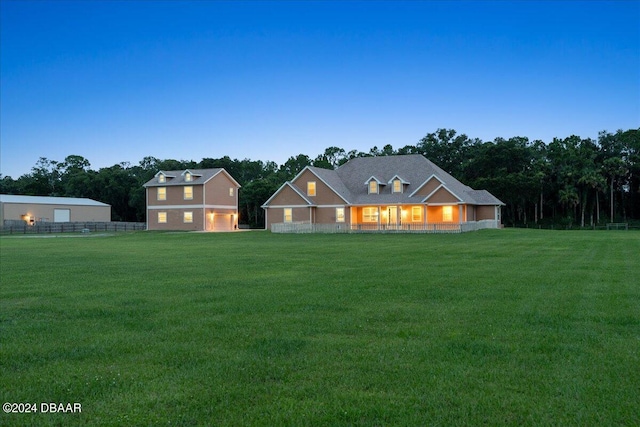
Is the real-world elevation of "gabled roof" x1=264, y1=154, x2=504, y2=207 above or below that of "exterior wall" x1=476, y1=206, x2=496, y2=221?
above

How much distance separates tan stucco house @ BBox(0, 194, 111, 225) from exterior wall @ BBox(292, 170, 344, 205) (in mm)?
36285

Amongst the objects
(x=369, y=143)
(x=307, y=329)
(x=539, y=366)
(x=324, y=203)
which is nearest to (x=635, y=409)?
(x=539, y=366)

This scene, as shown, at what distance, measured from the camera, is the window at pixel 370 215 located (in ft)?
170

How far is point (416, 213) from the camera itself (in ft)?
165

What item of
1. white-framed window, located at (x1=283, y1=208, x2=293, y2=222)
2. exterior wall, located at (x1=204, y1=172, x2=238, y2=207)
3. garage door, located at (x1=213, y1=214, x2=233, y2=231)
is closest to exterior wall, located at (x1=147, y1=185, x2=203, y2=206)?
exterior wall, located at (x1=204, y1=172, x2=238, y2=207)

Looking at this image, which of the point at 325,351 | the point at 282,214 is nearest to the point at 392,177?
the point at 282,214

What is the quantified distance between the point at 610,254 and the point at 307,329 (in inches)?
699

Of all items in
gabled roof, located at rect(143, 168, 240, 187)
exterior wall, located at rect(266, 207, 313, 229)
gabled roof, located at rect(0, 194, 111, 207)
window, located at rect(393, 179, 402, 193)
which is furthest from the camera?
gabled roof, located at rect(0, 194, 111, 207)

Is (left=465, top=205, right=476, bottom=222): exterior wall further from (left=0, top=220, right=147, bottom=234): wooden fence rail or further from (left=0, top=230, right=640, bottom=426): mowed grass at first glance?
(left=0, top=220, right=147, bottom=234): wooden fence rail

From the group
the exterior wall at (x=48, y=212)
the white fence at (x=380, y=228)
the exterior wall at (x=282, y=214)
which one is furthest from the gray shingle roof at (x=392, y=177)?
the exterior wall at (x=48, y=212)

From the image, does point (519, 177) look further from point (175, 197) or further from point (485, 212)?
point (175, 197)

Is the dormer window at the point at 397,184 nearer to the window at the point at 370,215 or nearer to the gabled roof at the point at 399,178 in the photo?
the gabled roof at the point at 399,178

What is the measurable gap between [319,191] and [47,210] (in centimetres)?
4038

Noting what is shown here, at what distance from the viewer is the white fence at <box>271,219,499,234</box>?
43.3 meters
